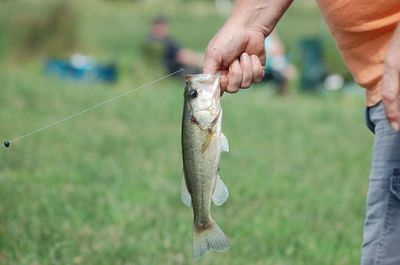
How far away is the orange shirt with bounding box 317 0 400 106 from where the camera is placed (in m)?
2.76

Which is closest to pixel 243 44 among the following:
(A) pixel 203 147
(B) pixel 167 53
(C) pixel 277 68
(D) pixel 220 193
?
(A) pixel 203 147

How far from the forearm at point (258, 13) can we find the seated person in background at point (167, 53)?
45.5ft

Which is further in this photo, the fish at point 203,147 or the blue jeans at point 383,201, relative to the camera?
the fish at point 203,147

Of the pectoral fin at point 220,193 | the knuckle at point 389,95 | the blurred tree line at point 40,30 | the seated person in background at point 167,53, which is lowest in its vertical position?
the pectoral fin at point 220,193

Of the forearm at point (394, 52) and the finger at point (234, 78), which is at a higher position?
the finger at point (234, 78)

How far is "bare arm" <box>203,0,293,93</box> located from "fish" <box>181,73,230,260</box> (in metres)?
0.06

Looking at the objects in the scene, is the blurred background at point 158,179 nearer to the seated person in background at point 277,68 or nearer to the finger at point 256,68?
the seated person in background at point 277,68

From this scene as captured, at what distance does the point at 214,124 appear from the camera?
2.97 m

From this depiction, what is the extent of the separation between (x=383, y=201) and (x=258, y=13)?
0.84m

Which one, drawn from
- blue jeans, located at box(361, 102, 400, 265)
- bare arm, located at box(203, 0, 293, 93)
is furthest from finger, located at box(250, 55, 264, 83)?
blue jeans, located at box(361, 102, 400, 265)


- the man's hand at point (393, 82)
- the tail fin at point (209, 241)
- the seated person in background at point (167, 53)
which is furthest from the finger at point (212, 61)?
the seated person in background at point (167, 53)

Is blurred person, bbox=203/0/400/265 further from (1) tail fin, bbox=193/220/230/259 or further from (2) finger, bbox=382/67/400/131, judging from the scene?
(1) tail fin, bbox=193/220/230/259

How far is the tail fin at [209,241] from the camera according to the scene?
121 inches

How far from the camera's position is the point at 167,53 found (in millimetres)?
17766
